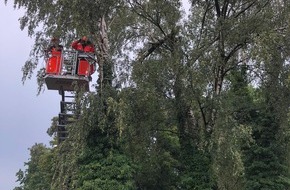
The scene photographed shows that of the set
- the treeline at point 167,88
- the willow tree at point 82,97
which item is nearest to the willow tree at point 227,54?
the treeline at point 167,88

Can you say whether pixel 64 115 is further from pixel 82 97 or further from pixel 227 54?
pixel 227 54

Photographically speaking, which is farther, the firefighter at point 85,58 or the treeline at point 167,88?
the firefighter at point 85,58

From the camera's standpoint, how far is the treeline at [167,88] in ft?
48.1

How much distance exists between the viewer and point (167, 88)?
16969 mm

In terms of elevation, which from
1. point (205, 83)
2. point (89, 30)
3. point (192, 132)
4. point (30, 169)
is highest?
point (89, 30)

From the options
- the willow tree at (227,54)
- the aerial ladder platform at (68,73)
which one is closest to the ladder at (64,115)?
the aerial ladder platform at (68,73)

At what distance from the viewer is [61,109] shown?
16.4 metres

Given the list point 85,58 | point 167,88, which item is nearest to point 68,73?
point 85,58

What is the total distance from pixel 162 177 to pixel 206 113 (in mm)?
4069

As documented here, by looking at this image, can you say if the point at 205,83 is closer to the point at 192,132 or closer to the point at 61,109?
the point at 192,132

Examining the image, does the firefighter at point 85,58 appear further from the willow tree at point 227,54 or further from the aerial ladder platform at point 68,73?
the willow tree at point 227,54

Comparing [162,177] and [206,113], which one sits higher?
[206,113]

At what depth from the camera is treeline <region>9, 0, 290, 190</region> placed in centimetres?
1467

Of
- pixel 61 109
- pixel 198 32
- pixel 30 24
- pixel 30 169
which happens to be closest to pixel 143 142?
pixel 61 109
